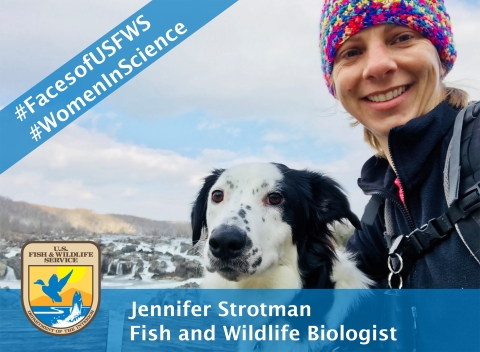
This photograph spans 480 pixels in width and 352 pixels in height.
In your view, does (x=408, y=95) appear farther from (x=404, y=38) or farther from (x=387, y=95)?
(x=404, y=38)

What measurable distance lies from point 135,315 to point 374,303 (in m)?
1.21

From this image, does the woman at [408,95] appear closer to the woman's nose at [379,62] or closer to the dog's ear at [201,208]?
the woman's nose at [379,62]

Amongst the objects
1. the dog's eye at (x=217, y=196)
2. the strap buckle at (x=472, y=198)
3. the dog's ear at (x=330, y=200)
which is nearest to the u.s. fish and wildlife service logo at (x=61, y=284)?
the dog's eye at (x=217, y=196)

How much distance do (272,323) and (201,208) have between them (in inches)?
29.1

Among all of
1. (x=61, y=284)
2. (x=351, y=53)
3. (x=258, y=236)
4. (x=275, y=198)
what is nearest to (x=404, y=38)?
(x=351, y=53)

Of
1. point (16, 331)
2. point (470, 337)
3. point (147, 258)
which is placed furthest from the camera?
point (147, 258)

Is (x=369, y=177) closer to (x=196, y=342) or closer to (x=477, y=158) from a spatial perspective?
(x=477, y=158)

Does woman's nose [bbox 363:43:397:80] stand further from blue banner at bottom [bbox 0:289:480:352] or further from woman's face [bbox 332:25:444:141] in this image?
blue banner at bottom [bbox 0:289:480:352]

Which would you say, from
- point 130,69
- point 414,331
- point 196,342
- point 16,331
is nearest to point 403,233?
point 414,331

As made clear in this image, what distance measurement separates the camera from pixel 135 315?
2188 millimetres

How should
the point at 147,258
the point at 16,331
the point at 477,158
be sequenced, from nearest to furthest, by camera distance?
the point at 477,158 < the point at 16,331 < the point at 147,258

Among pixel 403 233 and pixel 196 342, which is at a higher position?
pixel 403 233

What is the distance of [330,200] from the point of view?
239cm

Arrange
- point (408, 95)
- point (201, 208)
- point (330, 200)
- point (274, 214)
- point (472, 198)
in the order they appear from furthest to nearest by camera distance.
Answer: point (201, 208)
point (330, 200)
point (274, 214)
point (408, 95)
point (472, 198)
